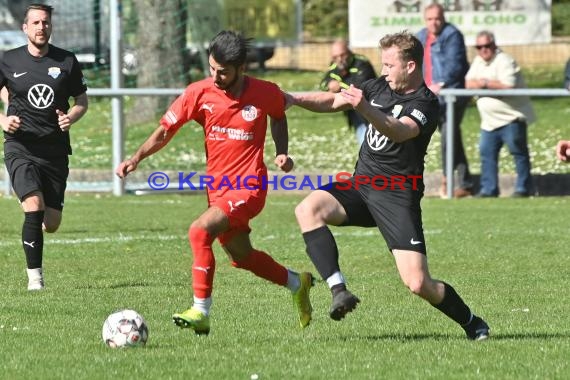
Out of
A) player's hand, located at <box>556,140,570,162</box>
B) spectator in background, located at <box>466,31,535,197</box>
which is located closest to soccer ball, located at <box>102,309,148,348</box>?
player's hand, located at <box>556,140,570,162</box>

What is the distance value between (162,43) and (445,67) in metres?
5.20

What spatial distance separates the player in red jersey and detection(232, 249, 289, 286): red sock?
55 mm

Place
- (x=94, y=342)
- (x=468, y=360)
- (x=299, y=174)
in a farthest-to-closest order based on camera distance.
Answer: (x=299, y=174)
(x=94, y=342)
(x=468, y=360)

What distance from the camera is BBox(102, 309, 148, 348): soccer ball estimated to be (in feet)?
24.5

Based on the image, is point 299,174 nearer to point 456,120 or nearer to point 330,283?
point 456,120

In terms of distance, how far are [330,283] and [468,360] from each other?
3.28 ft

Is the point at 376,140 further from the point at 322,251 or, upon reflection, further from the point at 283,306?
the point at 283,306

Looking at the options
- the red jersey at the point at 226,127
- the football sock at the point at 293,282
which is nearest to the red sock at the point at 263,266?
the football sock at the point at 293,282

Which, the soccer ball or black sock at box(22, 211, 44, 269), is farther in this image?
black sock at box(22, 211, 44, 269)

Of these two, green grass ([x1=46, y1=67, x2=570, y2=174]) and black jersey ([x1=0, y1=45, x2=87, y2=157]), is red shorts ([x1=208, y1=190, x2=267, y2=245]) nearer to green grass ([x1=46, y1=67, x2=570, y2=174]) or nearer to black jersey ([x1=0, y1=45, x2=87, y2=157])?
black jersey ([x1=0, y1=45, x2=87, y2=157])

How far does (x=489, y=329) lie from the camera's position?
8117mm

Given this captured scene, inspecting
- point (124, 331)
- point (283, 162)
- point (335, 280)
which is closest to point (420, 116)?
point (283, 162)

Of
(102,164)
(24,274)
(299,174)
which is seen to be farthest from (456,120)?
(24,274)

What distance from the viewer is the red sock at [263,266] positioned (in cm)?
831
